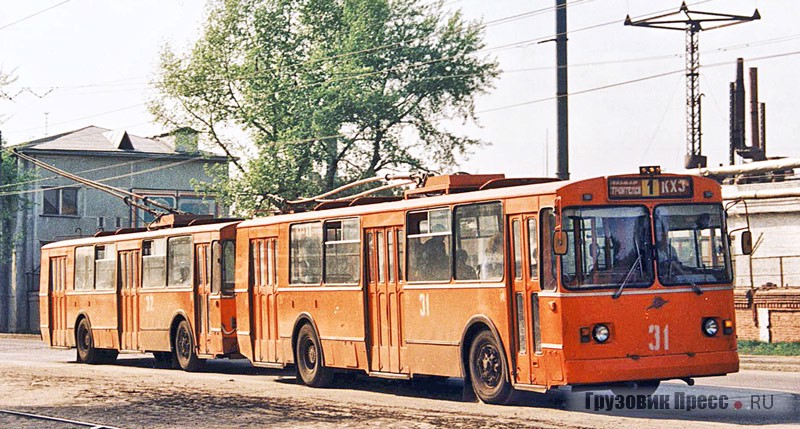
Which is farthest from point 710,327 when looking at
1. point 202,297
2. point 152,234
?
point 152,234

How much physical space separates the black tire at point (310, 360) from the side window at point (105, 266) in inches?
355

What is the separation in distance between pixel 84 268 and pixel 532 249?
689 inches

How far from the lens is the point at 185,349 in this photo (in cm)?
2559

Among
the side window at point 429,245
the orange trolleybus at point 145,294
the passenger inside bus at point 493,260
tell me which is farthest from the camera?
the orange trolleybus at point 145,294

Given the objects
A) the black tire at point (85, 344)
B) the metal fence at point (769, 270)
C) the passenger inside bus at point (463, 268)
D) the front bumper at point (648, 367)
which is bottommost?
the black tire at point (85, 344)

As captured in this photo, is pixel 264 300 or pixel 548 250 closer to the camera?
pixel 548 250

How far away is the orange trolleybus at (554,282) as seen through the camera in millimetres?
14406

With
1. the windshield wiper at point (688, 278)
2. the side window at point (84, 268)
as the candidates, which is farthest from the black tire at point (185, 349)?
the windshield wiper at point (688, 278)

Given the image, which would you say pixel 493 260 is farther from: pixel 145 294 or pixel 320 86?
pixel 320 86

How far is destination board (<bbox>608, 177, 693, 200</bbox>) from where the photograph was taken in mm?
14734

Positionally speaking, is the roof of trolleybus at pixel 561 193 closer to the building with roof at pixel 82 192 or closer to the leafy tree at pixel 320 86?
the leafy tree at pixel 320 86

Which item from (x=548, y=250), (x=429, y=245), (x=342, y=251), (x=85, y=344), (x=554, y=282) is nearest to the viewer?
(x=554, y=282)

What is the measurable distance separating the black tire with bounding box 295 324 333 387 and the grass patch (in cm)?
1154

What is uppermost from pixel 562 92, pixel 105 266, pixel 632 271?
pixel 562 92
